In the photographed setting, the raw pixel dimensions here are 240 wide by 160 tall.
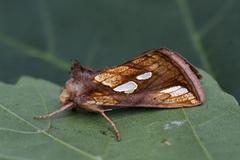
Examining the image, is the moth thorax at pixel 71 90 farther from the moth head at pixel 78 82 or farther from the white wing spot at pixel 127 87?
the white wing spot at pixel 127 87

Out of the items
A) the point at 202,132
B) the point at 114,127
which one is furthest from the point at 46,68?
the point at 202,132

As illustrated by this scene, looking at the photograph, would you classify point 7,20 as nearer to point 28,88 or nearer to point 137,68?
point 28,88

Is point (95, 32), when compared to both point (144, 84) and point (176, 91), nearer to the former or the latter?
point (144, 84)

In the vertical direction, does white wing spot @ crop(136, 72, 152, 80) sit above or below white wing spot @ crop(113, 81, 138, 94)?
above

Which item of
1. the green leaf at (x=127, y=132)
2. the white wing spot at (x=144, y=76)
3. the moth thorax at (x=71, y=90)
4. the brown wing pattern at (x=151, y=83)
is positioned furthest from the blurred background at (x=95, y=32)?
the white wing spot at (x=144, y=76)

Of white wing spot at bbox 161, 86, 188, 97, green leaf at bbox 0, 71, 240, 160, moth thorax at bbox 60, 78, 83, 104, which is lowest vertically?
green leaf at bbox 0, 71, 240, 160

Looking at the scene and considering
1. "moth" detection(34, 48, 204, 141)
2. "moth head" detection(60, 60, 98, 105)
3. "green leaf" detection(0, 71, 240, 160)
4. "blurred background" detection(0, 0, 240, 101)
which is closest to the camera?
"green leaf" detection(0, 71, 240, 160)

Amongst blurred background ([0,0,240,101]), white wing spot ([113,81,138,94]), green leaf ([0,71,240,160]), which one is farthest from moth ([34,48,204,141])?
blurred background ([0,0,240,101])

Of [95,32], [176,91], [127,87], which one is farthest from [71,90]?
[95,32]

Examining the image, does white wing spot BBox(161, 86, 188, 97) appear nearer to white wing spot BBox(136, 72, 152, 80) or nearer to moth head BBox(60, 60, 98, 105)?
Result: white wing spot BBox(136, 72, 152, 80)
